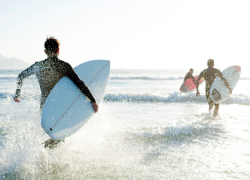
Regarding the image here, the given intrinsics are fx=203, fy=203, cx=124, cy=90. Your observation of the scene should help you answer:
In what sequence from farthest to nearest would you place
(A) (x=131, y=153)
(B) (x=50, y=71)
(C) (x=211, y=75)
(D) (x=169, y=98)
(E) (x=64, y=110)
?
(D) (x=169, y=98), (C) (x=211, y=75), (A) (x=131, y=153), (E) (x=64, y=110), (B) (x=50, y=71)

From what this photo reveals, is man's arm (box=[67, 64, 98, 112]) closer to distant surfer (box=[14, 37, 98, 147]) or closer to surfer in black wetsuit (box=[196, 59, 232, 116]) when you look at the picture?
distant surfer (box=[14, 37, 98, 147])

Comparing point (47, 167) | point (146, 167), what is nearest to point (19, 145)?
point (47, 167)

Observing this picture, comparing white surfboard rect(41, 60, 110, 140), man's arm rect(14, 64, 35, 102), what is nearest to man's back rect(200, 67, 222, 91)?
white surfboard rect(41, 60, 110, 140)

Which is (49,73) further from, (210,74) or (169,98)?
(169,98)

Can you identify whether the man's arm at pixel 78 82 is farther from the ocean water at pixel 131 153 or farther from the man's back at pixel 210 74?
the man's back at pixel 210 74

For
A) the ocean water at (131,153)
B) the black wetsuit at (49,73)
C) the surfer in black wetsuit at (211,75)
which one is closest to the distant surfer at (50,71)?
the black wetsuit at (49,73)

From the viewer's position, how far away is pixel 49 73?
9.11 feet

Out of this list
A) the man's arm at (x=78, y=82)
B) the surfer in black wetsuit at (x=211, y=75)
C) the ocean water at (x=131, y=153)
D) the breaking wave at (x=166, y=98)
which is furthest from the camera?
the breaking wave at (x=166, y=98)

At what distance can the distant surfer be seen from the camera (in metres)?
2.67

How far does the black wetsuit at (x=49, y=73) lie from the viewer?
8.79ft

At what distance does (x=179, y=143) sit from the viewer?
3.79m

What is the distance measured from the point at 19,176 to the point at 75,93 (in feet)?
4.20

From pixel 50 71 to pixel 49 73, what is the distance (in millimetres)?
36

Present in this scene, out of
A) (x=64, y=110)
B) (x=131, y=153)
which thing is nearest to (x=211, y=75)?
(x=131, y=153)
